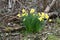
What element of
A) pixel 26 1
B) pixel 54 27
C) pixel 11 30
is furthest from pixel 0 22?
pixel 26 1

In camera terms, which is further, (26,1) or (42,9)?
(26,1)

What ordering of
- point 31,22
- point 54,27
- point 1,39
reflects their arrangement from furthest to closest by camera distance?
point 54,27
point 31,22
point 1,39

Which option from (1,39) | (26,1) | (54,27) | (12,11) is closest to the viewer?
(1,39)

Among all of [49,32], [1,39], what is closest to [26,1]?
[49,32]

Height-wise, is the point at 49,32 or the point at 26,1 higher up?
the point at 26,1

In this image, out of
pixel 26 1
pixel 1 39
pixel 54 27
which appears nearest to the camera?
pixel 1 39

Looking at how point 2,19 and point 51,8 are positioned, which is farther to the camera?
point 51,8

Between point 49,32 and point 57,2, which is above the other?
point 57,2

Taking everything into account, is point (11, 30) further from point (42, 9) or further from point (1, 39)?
point (42, 9)

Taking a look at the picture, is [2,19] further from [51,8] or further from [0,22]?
[51,8]
